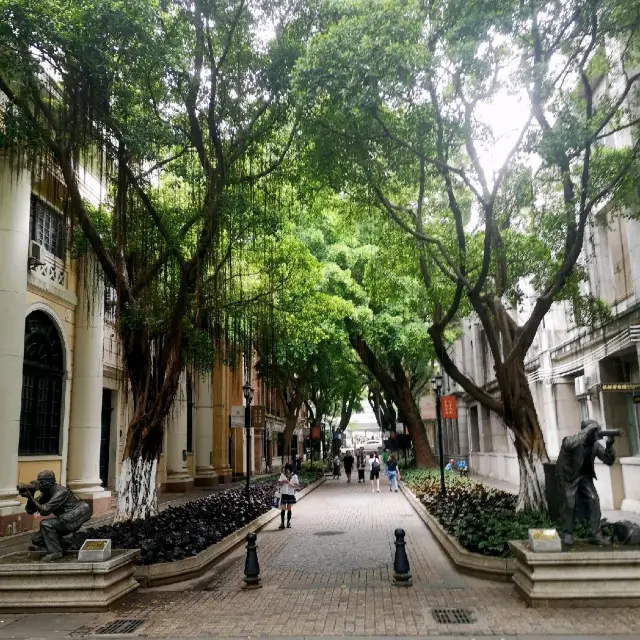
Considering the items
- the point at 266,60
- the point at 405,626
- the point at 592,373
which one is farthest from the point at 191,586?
the point at 592,373

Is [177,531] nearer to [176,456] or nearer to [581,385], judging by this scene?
[581,385]

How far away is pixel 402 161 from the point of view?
1331cm

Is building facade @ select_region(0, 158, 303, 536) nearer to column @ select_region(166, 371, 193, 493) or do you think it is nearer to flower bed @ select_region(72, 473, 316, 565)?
flower bed @ select_region(72, 473, 316, 565)

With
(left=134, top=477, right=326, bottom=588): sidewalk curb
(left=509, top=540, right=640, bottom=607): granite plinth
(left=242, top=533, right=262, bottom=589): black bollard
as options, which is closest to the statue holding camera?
(left=134, top=477, right=326, bottom=588): sidewalk curb

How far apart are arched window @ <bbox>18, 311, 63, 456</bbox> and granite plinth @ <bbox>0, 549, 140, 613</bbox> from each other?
7.88 metres

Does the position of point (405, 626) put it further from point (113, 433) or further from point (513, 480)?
point (513, 480)

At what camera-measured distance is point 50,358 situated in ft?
57.2

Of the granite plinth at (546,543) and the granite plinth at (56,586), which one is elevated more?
the granite plinth at (546,543)

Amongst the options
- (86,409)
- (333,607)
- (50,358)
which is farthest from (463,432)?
(333,607)

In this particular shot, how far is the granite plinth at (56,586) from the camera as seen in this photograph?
832cm

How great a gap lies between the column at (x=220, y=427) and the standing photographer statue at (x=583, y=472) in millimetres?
23827

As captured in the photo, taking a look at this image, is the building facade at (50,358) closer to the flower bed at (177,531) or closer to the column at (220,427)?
the flower bed at (177,531)

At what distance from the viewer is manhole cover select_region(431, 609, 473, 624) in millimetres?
7564

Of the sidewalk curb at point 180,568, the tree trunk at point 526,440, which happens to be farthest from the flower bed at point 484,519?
the sidewalk curb at point 180,568
